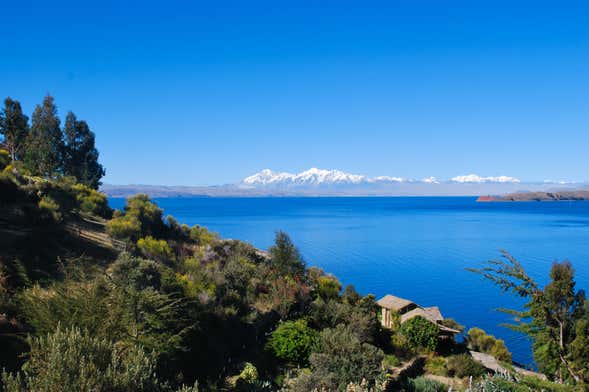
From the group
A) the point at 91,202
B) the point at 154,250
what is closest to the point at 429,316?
the point at 154,250

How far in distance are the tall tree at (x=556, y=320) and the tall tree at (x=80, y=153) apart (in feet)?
122

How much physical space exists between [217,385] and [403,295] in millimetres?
25427

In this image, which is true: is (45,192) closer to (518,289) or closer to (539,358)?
(518,289)

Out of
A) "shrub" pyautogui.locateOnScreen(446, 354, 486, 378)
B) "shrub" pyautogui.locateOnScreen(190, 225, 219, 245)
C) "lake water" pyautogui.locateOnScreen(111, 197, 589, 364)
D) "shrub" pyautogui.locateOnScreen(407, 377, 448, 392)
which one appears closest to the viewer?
"shrub" pyautogui.locateOnScreen(407, 377, 448, 392)

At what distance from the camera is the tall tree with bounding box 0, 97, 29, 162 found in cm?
3584

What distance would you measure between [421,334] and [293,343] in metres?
6.58

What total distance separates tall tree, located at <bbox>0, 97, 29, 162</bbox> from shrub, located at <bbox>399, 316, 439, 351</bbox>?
3653cm

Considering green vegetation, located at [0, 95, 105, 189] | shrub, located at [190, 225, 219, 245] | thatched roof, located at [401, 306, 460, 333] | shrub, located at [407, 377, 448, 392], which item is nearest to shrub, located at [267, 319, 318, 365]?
shrub, located at [407, 377, 448, 392]

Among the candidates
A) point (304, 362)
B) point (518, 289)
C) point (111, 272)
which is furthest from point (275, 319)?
point (518, 289)

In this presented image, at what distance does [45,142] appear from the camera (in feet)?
110

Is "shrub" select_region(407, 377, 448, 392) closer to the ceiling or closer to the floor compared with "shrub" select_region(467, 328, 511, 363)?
closer to the ceiling

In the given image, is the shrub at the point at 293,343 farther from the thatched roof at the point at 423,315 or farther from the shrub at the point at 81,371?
the shrub at the point at 81,371

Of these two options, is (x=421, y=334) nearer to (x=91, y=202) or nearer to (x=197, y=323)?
(x=197, y=323)

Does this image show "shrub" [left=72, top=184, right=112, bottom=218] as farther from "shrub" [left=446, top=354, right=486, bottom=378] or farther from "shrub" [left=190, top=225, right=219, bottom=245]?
"shrub" [left=446, top=354, right=486, bottom=378]
